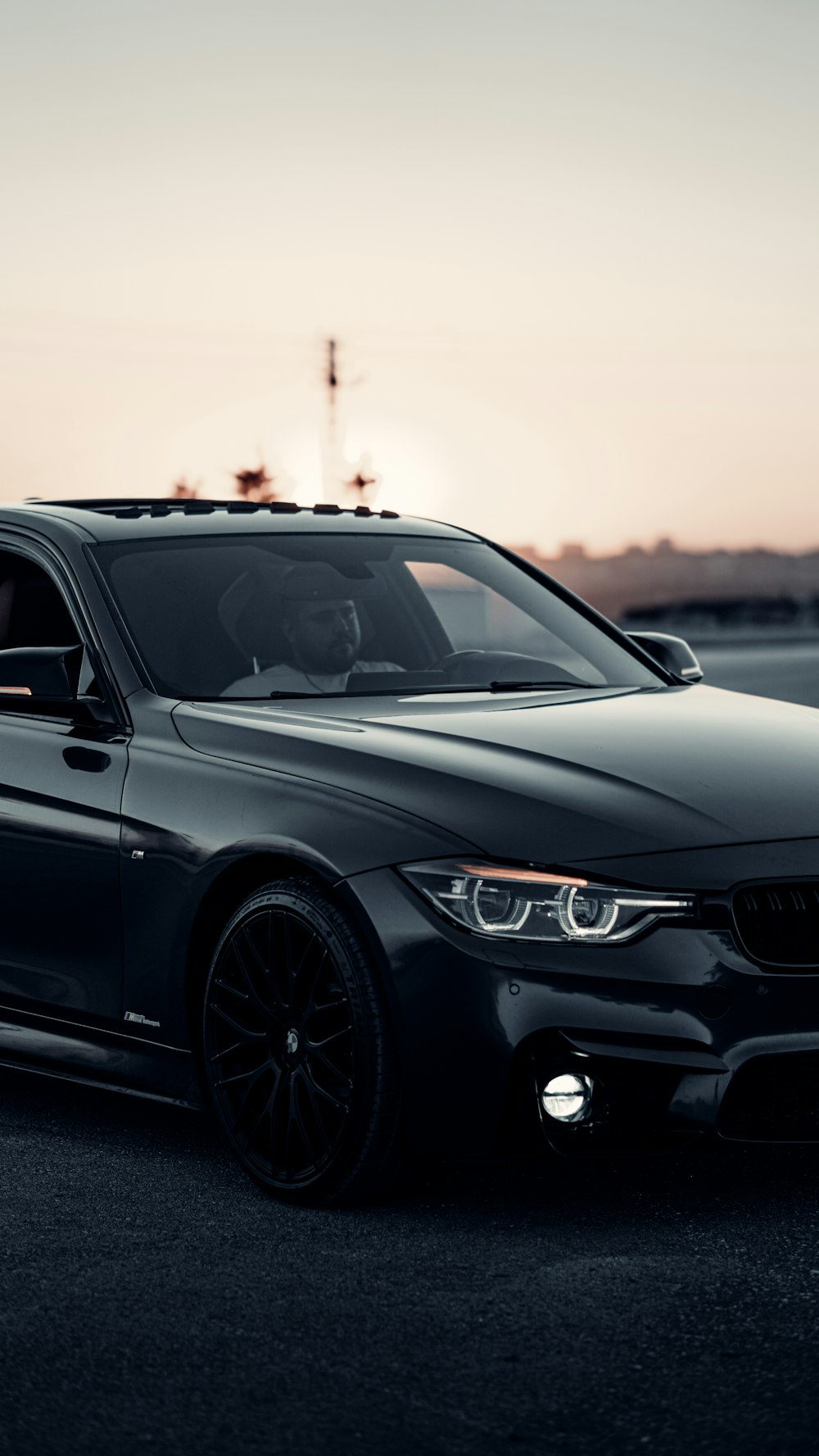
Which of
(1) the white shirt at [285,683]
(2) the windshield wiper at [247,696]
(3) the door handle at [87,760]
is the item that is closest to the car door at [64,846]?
(3) the door handle at [87,760]

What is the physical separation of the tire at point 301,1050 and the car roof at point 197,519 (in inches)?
62.0

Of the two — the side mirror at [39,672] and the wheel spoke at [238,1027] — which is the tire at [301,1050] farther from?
the side mirror at [39,672]

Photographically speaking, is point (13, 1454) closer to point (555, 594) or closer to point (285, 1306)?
point (285, 1306)

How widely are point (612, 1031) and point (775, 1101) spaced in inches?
15.3

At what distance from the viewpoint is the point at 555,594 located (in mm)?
6660

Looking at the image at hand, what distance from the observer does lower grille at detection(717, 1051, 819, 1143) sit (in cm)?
436

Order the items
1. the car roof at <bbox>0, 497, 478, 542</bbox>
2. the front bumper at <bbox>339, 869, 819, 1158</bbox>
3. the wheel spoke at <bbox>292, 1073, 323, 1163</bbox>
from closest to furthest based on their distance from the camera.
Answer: the front bumper at <bbox>339, 869, 819, 1158</bbox> < the wheel spoke at <bbox>292, 1073, 323, 1163</bbox> < the car roof at <bbox>0, 497, 478, 542</bbox>

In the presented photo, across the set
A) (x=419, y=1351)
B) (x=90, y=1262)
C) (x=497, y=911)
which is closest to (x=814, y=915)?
(x=497, y=911)

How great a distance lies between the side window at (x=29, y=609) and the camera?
6324 mm

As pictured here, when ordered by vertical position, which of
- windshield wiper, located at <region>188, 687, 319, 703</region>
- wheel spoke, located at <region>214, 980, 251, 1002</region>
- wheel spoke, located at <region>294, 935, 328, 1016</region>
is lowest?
wheel spoke, located at <region>214, 980, 251, 1002</region>

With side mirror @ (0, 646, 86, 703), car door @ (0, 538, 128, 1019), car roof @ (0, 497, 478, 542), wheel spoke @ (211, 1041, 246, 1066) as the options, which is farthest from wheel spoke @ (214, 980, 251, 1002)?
car roof @ (0, 497, 478, 542)

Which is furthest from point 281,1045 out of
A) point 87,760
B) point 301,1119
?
point 87,760

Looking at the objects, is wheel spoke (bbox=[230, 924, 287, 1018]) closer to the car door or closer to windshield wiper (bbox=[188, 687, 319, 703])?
the car door

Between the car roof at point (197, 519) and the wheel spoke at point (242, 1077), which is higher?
the car roof at point (197, 519)
